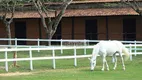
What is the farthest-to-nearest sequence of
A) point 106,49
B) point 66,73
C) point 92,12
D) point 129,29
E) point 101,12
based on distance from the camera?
point 129,29 → point 92,12 → point 101,12 → point 106,49 → point 66,73

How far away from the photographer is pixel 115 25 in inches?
1604

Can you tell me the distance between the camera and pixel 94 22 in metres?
41.7

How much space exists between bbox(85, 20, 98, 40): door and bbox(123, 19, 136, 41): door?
304 cm

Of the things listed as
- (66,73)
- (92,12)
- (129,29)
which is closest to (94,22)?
(92,12)

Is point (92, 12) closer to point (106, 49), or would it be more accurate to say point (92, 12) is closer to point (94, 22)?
point (94, 22)

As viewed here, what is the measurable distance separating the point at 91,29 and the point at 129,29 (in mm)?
3910

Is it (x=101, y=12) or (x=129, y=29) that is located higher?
(x=101, y=12)

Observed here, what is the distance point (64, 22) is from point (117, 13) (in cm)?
688

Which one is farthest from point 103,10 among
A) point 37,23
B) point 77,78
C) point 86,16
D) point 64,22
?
point 77,78

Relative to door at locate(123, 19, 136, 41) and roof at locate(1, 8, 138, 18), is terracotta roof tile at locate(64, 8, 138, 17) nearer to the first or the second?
roof at locate(1, 8, 138, 18)

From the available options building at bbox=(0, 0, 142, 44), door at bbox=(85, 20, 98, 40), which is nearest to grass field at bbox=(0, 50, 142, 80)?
building at bbox=(0, 0, 142, 44)

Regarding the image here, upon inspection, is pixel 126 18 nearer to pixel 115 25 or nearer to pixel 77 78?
pixel 115 25

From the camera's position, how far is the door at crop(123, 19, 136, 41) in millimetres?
39978

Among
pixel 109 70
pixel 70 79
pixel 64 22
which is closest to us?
pixel 70 79
